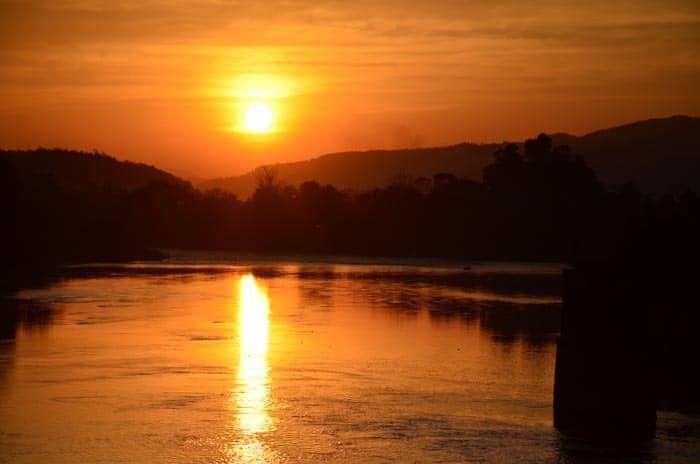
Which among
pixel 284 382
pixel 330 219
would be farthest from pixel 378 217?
pixel 284 382

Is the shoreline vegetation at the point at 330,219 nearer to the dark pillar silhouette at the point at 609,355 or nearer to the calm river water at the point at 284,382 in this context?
the calm river water at the point at 284,382

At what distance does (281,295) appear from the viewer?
147ft

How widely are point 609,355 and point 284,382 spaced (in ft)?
24.8

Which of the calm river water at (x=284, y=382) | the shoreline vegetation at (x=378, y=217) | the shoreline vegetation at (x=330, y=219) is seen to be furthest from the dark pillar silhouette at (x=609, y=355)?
the shoreline vegetation at (x=378, y=217)

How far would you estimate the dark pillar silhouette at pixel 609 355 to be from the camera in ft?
52.5

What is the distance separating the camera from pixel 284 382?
21.4 metres

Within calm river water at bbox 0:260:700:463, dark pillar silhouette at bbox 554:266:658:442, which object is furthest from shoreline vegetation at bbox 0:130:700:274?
dark pillar silhouette at bbox 554:266:658:442

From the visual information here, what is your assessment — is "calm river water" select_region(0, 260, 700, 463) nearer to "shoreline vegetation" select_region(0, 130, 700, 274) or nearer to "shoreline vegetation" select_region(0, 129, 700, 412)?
"shoreline vegetation" select_region(0, 129, 700, 412)

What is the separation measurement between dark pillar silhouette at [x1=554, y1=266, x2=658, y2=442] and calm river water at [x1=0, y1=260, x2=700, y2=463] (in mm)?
558

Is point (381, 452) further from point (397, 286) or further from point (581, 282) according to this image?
point (397, 286)

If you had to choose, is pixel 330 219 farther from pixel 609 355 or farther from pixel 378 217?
pixel 609 355

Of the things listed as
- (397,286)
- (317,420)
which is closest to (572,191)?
(397,286)

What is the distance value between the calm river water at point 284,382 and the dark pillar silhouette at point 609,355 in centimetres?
56

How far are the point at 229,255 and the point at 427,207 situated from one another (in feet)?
57.7
